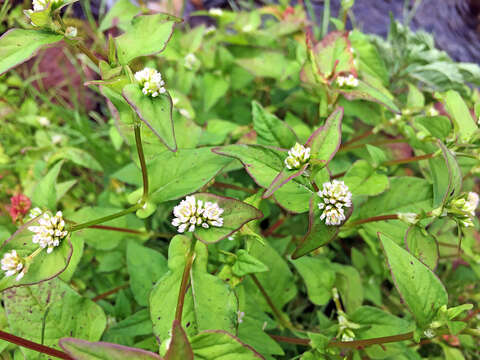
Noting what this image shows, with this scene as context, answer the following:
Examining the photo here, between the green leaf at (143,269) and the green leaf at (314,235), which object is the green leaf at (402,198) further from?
the green leaf at (143,269)

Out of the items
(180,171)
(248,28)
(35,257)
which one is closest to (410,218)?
(180,171)

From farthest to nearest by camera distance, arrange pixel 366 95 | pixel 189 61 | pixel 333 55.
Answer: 1. pixel 189 61
2. pixel 333 55
3. pixel 366 95

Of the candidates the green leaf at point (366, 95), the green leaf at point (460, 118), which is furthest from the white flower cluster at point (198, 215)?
the green leaf at point (460, 118)

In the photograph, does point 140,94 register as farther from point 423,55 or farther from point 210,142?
point 423,55

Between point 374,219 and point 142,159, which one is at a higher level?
point 142,159

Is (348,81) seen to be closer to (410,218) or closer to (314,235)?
(410,218)
